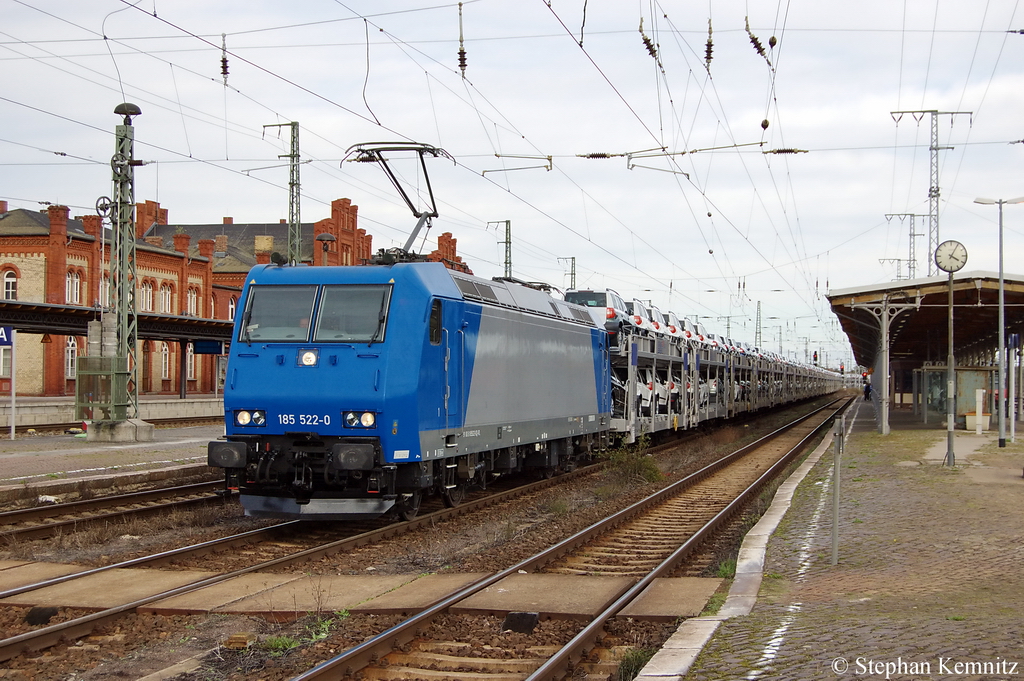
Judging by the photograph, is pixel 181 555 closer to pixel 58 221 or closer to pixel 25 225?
pixel 58 221

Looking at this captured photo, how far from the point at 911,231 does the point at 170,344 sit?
46885mm

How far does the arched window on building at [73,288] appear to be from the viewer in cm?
4797

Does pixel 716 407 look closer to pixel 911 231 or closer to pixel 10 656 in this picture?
pixel 10 656

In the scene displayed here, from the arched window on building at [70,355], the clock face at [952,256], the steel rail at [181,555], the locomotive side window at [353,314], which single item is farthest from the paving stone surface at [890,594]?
the arched window on building at [70,355]

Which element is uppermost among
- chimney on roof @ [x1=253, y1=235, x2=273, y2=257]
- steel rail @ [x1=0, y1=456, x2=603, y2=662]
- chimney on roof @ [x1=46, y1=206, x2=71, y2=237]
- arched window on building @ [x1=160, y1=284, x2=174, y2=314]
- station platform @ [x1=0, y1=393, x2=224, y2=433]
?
chimney on roof @ [x1=253, y1=235, x2=273, y2=257]

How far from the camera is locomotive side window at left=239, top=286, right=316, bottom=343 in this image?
12109 millimetres

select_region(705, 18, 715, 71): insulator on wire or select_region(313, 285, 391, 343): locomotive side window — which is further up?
select_region(705, 18, 715, 71): insulator on wire

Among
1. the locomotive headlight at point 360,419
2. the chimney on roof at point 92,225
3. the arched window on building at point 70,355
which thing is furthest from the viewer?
the chimney on roof at point 92,225

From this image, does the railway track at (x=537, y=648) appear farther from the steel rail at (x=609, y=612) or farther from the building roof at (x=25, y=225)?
the building roof at (x=25, y=225)

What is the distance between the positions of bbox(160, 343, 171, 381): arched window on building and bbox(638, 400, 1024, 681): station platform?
148 ft

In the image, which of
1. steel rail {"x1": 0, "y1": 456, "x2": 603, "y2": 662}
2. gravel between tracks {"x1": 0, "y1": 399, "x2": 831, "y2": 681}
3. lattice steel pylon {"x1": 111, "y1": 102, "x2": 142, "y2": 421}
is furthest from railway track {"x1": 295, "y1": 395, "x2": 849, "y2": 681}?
lattice steel pylon {"x1": 111, "y1": 102, "x2": 142, "y2": 421}

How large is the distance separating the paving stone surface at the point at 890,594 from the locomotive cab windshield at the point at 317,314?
5341mm

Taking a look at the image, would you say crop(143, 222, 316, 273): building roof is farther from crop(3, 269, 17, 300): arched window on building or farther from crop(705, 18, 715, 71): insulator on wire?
crop(705, 18, 715, 71): insulator on wire

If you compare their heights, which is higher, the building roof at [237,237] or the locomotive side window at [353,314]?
the building roof at [237,237]
